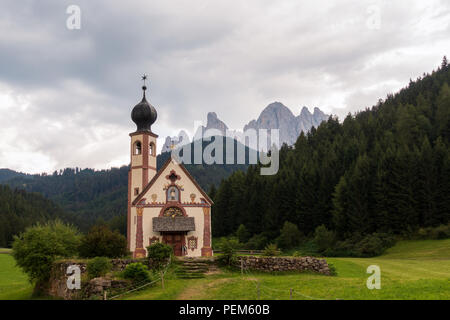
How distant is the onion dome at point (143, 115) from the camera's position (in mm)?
41344

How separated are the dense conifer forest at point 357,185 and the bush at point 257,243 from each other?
0.93 m

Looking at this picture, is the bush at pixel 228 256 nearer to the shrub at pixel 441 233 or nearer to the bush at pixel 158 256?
the bush at pixel 158 256

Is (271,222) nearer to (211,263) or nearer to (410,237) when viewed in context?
(410,237)

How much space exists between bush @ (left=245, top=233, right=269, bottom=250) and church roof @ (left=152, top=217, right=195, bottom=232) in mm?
30057

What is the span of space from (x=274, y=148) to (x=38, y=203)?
102767 mm

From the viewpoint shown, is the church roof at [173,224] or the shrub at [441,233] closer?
the church roof at [173,224]

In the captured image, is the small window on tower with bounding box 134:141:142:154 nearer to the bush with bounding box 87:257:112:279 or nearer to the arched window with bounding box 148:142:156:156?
the arched window with bounding box 148:142:156:156

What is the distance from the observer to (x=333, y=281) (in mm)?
20000

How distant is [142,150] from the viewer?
→ 1596 inches

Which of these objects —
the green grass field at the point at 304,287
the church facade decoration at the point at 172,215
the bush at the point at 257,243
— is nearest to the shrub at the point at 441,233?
the green grass field at the point at 304,287

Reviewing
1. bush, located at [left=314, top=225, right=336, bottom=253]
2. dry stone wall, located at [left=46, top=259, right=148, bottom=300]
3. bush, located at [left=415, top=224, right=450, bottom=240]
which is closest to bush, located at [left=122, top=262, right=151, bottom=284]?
dry stone wall, located at [left=46, top=259, right=148, bottom=300]

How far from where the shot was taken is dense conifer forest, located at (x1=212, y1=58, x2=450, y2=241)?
173ft
